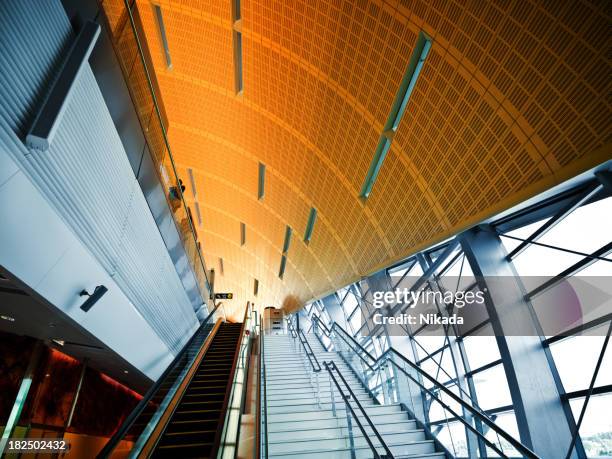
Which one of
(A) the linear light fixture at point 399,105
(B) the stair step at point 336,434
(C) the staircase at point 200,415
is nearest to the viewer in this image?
(C) the staircase at point 200,415

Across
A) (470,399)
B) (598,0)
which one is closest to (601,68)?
(598,0)

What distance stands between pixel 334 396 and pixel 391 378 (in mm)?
1216

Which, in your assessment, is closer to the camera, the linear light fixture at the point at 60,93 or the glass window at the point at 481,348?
the linear light fixture at the point at 60,93

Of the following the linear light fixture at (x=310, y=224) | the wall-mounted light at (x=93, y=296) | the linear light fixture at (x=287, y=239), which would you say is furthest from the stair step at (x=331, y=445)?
the linear light fixture at (x=287, y=239)

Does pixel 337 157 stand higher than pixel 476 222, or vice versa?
pixel 337 157

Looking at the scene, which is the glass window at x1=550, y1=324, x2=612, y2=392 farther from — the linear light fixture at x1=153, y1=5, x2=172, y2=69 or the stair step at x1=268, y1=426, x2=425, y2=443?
the linear light fixture at x1=153, y1=5, x2=172, y2=69

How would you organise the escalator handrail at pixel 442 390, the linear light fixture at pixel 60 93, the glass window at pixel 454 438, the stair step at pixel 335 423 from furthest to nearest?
the stair step at pixel 335 423, the glass window at pixel 454 438, the linear light fixture at pixel 60 93, the escalator handrail at pixel 442 390

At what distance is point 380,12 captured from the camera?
6.41 meters

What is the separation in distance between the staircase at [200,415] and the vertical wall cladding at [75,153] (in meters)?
2.33

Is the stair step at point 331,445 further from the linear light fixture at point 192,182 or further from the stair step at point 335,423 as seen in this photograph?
the linear light fixture at point 192,182

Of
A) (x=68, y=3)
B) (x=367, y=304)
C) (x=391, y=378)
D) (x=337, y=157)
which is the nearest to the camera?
(x=68, y=3)

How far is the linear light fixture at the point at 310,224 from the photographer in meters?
14.0

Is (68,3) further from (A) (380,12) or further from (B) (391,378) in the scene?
(B) (391,378)

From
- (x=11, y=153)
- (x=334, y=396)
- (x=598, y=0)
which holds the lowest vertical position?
(x=334, y=396)
